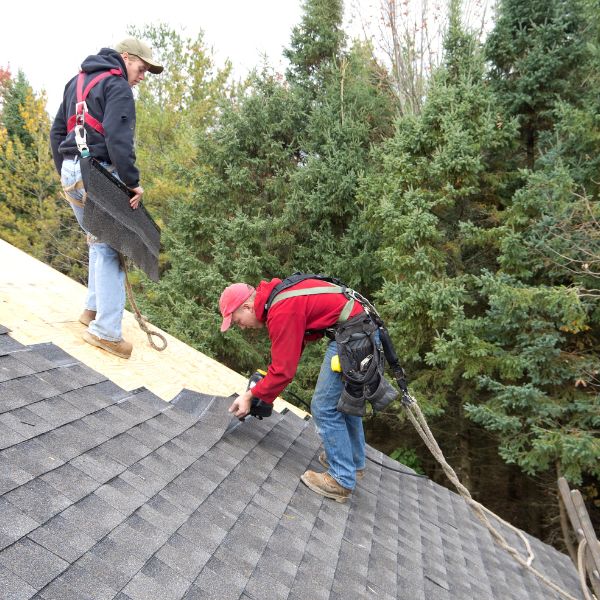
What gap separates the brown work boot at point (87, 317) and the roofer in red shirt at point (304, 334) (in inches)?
55.7

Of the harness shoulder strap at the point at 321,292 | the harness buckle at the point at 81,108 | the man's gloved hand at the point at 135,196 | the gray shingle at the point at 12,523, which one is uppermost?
the harness buckle at the point at 81,108

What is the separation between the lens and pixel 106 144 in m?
3.20

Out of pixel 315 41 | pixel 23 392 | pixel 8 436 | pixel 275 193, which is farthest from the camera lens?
pixel 315 41

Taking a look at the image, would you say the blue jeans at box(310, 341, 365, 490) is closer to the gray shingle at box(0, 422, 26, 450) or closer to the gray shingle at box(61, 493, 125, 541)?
the gray shingle at box(61, 493, 125, 541)

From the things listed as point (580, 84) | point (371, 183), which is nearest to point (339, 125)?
point (371, 183)

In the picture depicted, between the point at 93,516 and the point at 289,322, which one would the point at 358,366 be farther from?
the point at 93,516

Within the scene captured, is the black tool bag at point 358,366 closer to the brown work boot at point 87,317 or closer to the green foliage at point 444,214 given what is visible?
the brown work boot at point 87,317

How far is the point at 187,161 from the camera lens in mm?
12594

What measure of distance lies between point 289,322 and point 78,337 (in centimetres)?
177

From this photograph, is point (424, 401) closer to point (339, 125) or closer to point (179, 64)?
point (339, 125)

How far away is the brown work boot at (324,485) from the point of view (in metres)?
3.04

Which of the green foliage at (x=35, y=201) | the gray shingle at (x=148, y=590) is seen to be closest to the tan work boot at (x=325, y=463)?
the gray shingle at (x=148, y=590)

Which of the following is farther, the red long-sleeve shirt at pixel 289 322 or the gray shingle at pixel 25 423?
the red long-sleeve shirt at pixel 289 322

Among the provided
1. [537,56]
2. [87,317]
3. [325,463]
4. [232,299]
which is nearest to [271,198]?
[537,56]
